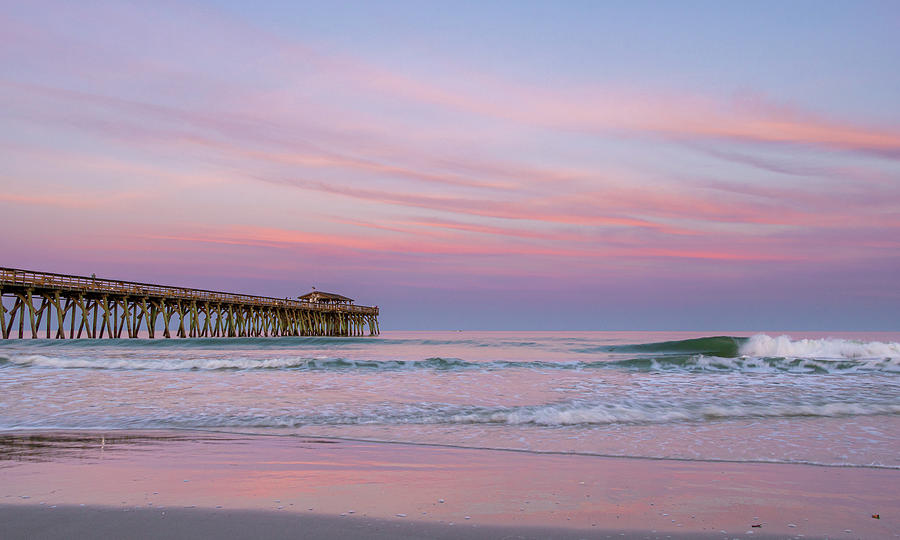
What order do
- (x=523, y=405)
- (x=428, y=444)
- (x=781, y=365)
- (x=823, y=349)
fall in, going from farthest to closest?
(x=823, y=349)
(x=781, y=365)
(x=523, y=405)
(x=428, y=444)

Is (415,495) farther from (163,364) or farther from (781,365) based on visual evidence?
(163,364)

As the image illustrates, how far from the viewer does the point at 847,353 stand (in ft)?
84.4

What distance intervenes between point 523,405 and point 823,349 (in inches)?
870

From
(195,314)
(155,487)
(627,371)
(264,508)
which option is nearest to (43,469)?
(155,487)

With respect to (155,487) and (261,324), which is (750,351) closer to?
(155,487)

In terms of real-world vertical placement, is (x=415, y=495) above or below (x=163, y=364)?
above

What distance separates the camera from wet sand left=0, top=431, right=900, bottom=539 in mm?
3975

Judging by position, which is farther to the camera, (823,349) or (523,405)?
(823,349)

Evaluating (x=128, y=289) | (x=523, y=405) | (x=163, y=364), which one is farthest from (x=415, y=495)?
(x=128, y=289)

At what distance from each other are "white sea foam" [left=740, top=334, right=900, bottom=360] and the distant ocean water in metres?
7.77

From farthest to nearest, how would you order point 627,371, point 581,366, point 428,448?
1. point 581,366
2. point 627,371
3. point 428,448

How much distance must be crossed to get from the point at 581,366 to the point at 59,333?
3187 centimetres

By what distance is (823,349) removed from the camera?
26719 mm

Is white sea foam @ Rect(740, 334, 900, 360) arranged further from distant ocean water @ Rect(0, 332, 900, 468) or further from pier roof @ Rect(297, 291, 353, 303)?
pier roof @ Rect(297, 291, 353, 303)
